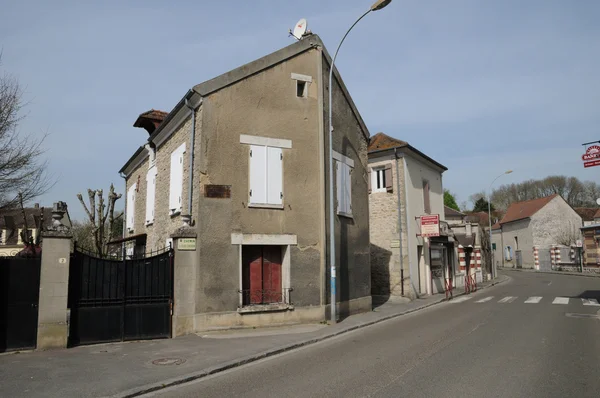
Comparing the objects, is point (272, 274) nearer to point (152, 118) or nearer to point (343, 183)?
point (343, 183)

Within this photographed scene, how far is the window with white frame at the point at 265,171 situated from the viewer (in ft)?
39.7

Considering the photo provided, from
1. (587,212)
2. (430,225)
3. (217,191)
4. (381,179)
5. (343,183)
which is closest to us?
(217,191)

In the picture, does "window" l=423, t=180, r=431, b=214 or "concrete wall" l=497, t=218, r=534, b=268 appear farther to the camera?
"concrete wall" l=497, t=218, r=534, b=268

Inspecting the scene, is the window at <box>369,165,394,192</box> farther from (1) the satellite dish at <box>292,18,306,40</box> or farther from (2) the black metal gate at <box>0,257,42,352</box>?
(2) the black metal gate at <box>0,257,42,352</box>

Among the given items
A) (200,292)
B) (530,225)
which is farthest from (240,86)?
(530,225)

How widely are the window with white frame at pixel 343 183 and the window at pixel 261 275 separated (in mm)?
2728

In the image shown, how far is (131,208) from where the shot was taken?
2191 cm

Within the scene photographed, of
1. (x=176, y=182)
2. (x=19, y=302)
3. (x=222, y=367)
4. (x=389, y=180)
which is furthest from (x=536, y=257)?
(x=19, y=302)

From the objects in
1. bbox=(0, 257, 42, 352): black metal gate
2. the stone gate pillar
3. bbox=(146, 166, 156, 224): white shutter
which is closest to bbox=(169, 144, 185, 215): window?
bbox=(146, 166, 156, 224): white shutter

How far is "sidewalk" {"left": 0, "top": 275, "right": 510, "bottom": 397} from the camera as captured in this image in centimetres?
652

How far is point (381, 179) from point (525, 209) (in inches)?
1637

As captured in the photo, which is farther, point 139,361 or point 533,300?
point 533,300

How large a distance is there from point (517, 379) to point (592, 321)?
7.65 metres

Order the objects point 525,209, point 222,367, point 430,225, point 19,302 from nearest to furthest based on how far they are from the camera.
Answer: point 222,367 < point 19,302 < point 430,225 < point 525,209
